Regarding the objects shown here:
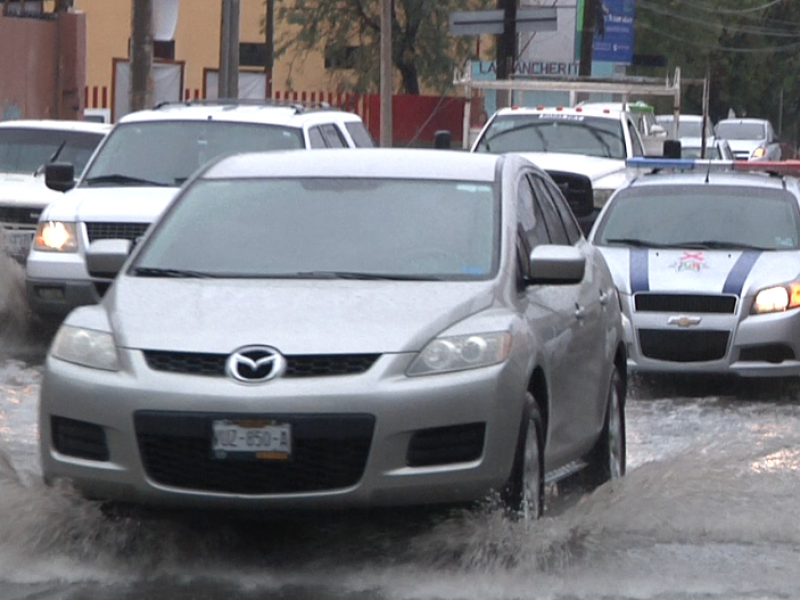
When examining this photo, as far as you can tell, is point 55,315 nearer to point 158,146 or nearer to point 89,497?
point 158,146

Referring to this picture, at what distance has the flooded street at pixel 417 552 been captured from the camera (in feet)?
20.8

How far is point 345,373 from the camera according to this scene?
631 cm

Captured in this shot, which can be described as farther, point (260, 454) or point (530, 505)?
point (530, 505)

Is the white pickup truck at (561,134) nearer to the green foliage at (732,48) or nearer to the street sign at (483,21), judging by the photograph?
the street sign at (483,21)

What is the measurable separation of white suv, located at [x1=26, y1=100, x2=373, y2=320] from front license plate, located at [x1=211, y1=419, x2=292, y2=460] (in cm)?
656

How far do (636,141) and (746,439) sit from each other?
1151cm

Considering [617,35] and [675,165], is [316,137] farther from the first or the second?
[617,35]

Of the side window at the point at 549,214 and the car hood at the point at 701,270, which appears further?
the car hood at the point at 701,270

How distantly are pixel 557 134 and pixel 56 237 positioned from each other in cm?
870

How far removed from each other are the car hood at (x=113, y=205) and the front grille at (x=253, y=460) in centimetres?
664

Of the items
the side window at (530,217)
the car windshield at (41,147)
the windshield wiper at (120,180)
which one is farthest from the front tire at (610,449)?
the car windshield at (41,147)

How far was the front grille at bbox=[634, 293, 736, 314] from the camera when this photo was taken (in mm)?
12344

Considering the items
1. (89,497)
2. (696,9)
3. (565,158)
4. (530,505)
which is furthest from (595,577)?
(696,9)

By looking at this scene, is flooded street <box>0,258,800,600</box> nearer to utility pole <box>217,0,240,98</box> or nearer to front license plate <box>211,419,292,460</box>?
front license plate <box>211,419,292,460</box>
